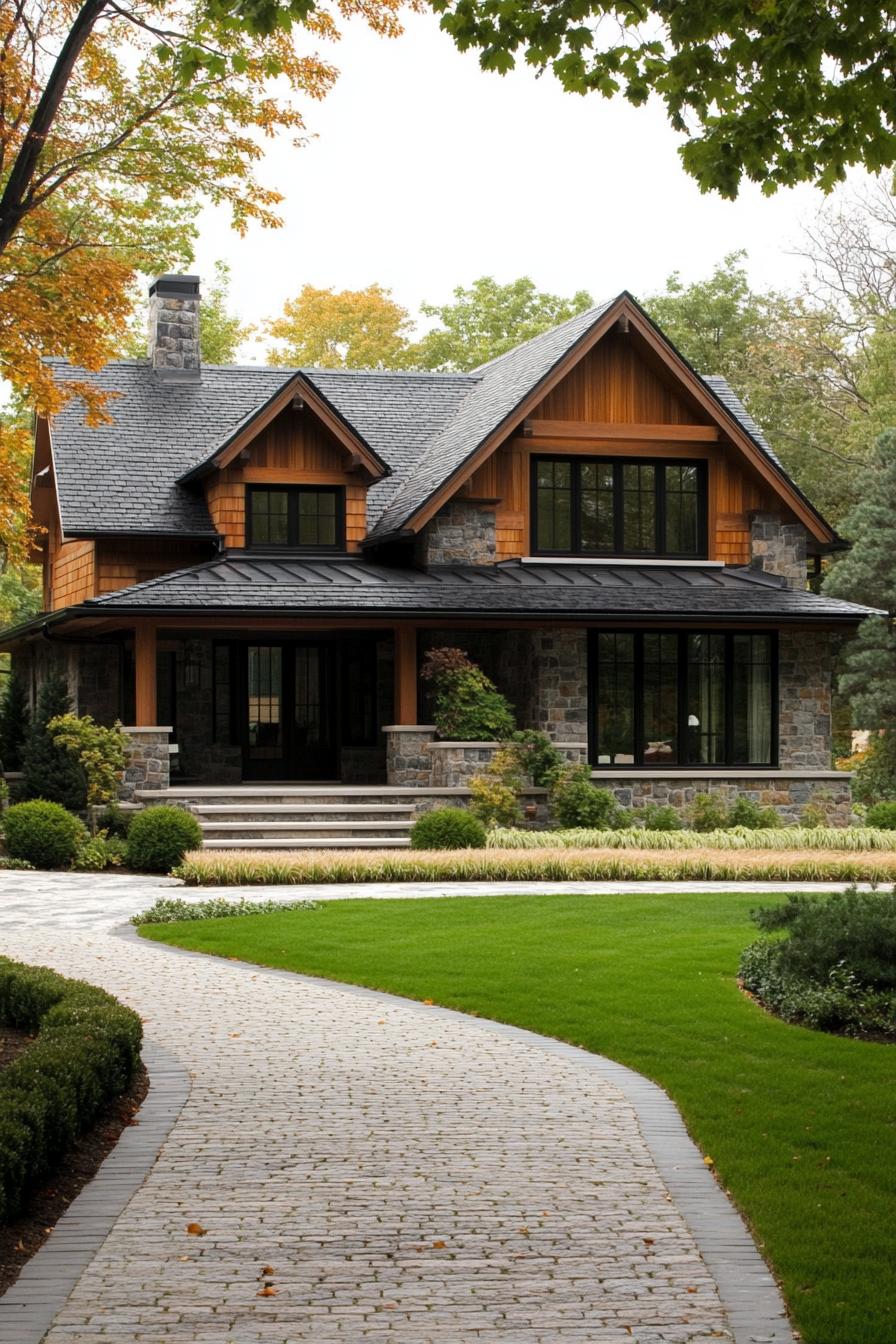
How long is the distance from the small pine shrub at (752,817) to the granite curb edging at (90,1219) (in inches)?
605

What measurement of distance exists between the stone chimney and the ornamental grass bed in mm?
11626

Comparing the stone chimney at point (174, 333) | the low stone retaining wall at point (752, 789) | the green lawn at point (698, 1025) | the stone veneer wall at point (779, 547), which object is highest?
the stone chimney at point (174, 333)

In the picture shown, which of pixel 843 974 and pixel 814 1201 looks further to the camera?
pixel 843 974

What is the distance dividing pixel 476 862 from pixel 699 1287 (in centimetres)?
1331

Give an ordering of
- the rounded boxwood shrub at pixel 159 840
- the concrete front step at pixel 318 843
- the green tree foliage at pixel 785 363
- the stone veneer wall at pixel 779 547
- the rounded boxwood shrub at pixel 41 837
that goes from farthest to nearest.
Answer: the green tree foliage at pixel 785 363, the stone veneer wall at pixel 779 547, the concrete front step at pixel 318 843, the rounded boxwood shrub at pixel 41 837, the rounded boxwood shrub at pixel 159 840

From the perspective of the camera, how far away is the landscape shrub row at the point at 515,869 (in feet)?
60.2

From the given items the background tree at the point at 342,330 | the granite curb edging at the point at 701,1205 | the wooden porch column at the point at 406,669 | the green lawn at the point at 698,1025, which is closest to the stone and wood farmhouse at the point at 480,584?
the wooden porch column at the point at 406,669

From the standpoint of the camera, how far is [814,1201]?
252 inches

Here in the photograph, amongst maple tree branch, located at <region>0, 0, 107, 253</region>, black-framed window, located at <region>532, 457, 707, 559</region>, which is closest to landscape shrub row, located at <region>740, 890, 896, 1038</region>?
maple tree branch, located at <region>0, 0, 107, 253</region>

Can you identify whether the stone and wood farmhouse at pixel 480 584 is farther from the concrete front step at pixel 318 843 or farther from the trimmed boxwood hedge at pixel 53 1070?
the trimmed boxwood hedge at pixel 53 1070

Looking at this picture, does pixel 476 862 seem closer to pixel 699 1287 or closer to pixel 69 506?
pixel 69 506

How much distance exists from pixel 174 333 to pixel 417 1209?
23.6 m

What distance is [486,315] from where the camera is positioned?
153 ft

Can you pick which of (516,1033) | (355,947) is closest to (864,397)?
(355,947)
